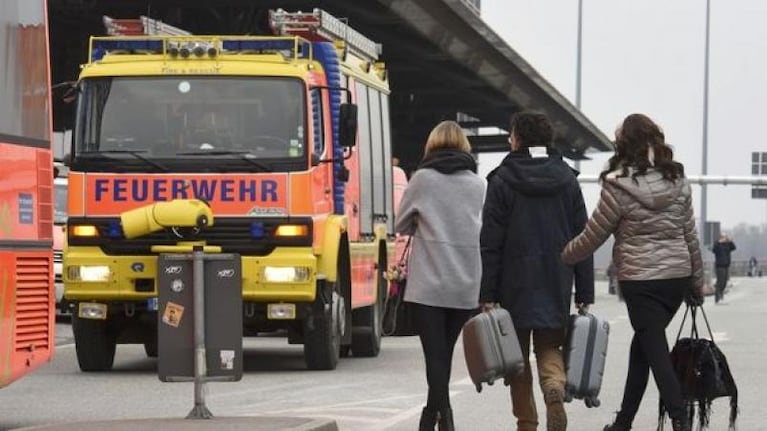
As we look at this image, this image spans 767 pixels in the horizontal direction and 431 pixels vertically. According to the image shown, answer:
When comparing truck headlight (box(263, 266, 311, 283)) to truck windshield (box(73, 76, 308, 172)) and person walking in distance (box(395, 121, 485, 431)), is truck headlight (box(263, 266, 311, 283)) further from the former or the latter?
person walking in distance (box(395, 121, 485, 431))

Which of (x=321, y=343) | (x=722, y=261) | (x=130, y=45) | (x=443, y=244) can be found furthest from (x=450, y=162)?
(x=722, y=261)

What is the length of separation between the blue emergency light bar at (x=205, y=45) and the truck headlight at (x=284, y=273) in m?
1.93

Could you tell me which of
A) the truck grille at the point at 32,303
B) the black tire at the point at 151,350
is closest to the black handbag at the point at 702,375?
the truck grille at the point at 32,303

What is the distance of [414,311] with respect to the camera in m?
12.0

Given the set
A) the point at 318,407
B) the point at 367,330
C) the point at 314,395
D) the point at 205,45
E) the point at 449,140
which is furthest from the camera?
the point at 367,330

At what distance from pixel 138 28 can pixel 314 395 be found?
197 inches

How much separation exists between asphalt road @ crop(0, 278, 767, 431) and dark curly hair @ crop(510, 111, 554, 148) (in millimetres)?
2369

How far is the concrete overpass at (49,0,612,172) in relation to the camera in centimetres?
3931

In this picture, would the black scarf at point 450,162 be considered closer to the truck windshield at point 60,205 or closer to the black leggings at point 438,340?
the black leggings at point 438,340

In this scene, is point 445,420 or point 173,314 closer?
point 445,420

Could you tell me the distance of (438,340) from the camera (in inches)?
468

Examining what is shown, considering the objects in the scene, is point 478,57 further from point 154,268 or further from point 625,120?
point 625,120

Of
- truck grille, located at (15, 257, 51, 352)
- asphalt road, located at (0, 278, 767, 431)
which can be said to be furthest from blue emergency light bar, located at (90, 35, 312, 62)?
truck grille, located at (15, 257, 51, 352)

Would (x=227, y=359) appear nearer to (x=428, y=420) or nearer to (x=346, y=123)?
(x=428, y=420)
